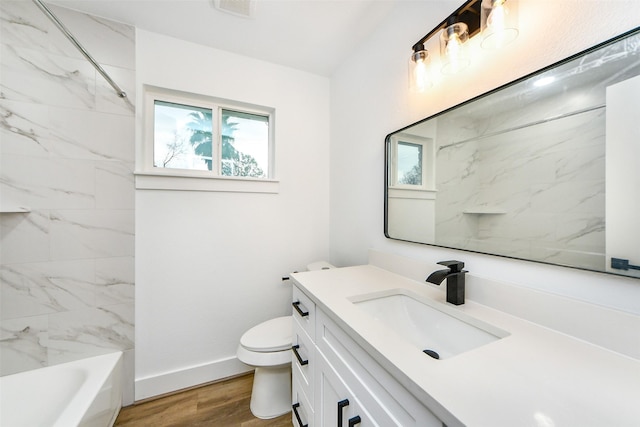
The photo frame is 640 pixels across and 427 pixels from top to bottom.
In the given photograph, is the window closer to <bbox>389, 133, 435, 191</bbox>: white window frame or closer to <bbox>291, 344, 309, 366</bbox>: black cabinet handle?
<bbox>389, 133, 435, 191</bbox>: white window frame

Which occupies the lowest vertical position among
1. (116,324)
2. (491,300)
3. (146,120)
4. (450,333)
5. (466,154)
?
(116,324)

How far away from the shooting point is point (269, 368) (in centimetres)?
141

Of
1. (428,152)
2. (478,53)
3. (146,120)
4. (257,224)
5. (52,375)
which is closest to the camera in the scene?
(478,53)

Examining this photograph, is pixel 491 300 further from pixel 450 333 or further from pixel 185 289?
pixel 185 289

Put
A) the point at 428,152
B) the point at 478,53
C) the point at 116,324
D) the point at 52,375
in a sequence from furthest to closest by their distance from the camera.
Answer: the point at 116,324
the point at 52,375
the point at 428,152
the point at 478,53

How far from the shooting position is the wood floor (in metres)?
1.37

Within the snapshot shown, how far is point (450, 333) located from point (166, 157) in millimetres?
1933

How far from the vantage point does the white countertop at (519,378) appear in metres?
0.40

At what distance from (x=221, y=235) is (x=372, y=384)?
1423 mm

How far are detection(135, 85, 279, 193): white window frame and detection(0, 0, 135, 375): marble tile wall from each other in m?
0.09

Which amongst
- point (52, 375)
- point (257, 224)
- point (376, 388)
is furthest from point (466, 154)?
point (52, 375)

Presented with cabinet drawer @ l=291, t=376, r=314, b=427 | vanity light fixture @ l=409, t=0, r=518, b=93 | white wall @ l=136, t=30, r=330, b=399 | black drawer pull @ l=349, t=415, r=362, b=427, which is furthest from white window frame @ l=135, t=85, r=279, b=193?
black drawer pull @ l=349, t=415, r=362, b=427

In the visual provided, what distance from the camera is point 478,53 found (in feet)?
3.01

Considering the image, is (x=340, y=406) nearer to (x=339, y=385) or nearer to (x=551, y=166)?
(x=339, y=385)
